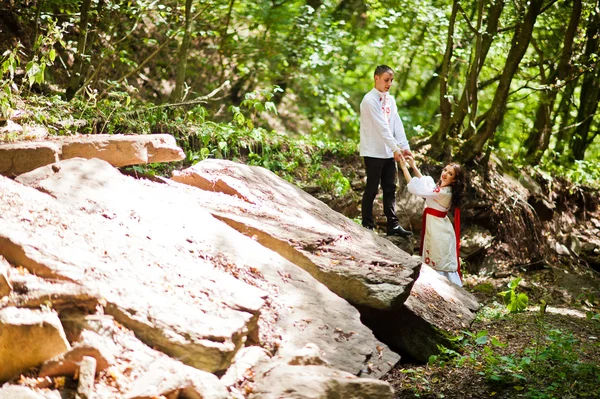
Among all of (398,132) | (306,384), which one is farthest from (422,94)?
(306,384)

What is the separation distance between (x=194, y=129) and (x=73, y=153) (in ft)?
9.50

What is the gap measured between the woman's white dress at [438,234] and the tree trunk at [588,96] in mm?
5579

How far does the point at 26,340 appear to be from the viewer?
3.10 metres

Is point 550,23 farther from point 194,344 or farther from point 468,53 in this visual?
point 194,344

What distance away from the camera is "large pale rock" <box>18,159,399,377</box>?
4289 millimetres

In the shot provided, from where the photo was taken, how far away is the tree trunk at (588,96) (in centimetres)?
1132

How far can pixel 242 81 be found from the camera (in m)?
12.7

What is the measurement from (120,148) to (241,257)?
1.78 m

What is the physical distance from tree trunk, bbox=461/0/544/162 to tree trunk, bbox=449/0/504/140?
267mm

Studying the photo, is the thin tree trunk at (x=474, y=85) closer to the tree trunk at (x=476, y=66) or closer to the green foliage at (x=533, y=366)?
the tree trunk at (x=476, y=66)

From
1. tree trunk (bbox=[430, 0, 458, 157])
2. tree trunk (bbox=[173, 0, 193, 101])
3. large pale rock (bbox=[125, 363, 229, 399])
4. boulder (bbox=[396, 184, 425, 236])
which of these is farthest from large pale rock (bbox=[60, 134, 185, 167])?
tree trunk (bbox=[430, 0, 458, 157])

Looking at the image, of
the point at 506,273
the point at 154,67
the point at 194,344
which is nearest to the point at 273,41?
the point at 154,67

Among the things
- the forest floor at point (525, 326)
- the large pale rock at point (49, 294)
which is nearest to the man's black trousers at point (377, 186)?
the forest floor at point (525, 326)

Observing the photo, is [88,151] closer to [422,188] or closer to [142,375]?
[142,375]
